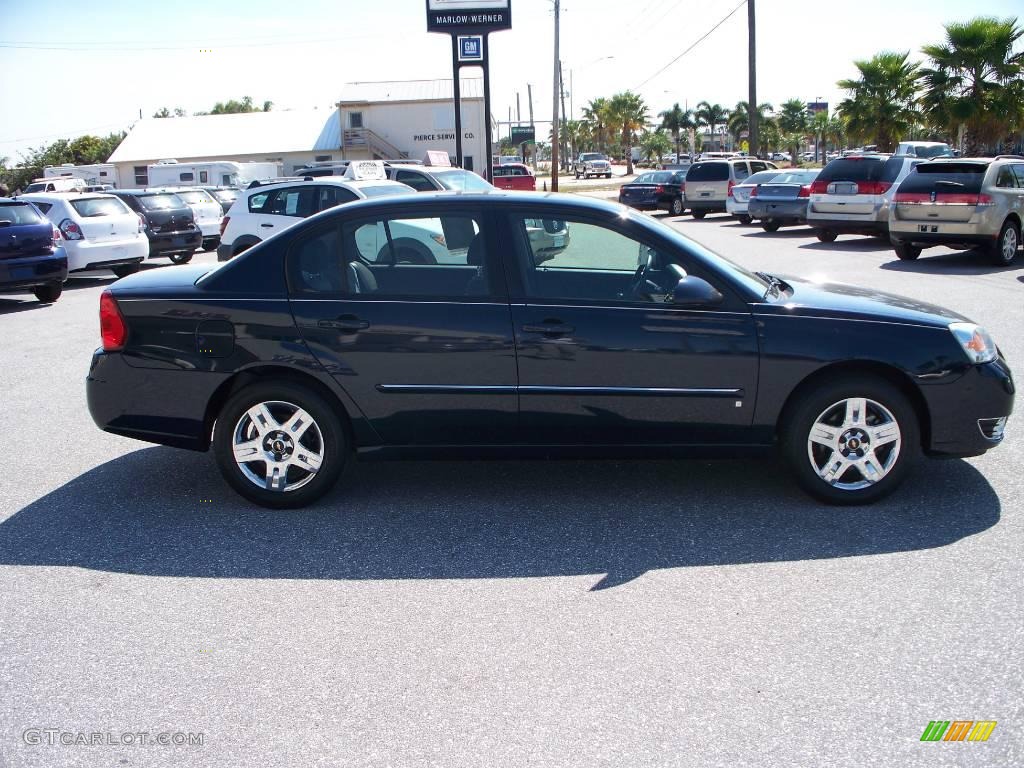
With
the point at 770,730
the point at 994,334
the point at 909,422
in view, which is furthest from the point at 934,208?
the point at 770,730

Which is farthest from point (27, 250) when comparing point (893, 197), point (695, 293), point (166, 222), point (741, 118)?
point (741, 118)

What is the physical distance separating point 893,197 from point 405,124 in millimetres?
46442

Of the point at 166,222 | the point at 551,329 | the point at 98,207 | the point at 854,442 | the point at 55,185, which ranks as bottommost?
the point at 854,442

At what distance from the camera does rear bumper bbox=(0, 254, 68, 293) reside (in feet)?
45.0

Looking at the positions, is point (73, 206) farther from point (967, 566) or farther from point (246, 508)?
point (967, 566)

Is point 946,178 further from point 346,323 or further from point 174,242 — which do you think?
point 174,242

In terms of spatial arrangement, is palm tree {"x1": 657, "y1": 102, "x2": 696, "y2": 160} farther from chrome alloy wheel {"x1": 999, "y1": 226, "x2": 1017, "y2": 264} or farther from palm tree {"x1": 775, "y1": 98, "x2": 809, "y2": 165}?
chrome alloy wheel {"x1": 999, "y1": 226, "x2": 1017, "y2": 264}

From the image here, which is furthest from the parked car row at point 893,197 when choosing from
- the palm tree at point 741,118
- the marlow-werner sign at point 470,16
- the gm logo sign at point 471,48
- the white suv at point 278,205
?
the palm tree at point 741,118

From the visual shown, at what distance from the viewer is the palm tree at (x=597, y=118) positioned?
9412 centimetres

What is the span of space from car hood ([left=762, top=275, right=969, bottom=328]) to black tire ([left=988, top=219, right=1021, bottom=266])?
462 inches

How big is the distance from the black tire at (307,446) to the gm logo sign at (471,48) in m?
29.7

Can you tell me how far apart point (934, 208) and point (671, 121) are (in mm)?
79414

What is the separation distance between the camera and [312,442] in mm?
5230

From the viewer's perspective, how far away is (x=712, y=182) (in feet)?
98.9
